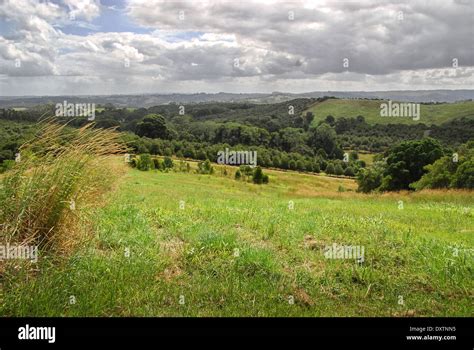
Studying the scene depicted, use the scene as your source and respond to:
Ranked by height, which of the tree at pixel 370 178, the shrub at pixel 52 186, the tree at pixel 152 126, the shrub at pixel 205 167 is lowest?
the tree at pixel 370 178

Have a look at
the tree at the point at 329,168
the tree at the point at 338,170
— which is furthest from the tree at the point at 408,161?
the tree at the point at 329,168

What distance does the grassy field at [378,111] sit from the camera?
22519 mm

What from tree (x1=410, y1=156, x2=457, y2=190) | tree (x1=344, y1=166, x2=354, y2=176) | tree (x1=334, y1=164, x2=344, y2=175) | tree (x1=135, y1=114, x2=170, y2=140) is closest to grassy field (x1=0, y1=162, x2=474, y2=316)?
tree (x1=135, y1=114, x2=170, y2=140)

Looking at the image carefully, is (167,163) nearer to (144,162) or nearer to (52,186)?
(144,162)

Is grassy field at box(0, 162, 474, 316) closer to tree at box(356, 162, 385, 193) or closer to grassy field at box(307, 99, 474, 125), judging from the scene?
grassy field at box(307, 99, 474, 125)

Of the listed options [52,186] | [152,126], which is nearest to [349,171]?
[152,126]

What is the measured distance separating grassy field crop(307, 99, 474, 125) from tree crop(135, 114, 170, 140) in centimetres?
980

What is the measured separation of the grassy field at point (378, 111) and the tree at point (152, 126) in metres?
9.80

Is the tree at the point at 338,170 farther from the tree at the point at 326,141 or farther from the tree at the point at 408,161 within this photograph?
the tree at the point at 408,161

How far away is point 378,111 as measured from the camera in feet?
73.8

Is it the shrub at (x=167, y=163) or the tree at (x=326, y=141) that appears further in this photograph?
the tree at (x=326, y=141)

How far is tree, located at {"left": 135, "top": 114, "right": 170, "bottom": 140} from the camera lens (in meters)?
18.9

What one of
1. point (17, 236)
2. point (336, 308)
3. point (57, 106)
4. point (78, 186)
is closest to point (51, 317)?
point (17, 236)
